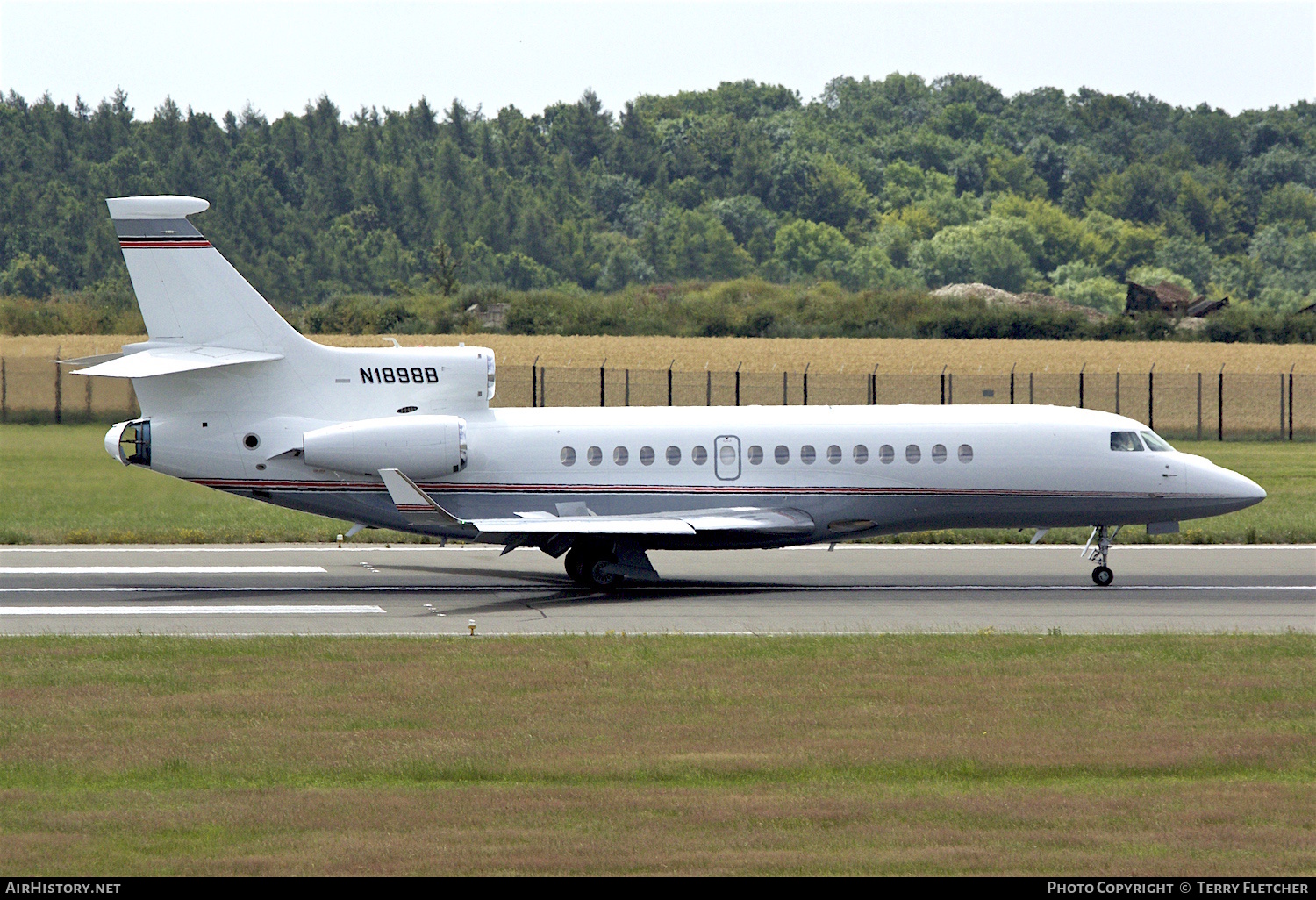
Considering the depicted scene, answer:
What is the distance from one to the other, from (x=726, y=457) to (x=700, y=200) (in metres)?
121

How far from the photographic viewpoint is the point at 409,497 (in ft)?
78.0

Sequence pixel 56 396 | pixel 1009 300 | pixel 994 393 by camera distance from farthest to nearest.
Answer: pixel 1009 300 < pixel 994 393 < pixel 56 396

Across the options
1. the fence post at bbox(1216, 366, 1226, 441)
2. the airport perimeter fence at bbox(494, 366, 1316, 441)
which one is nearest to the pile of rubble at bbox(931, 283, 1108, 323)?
the airport perimeter fence at bbox(494, 366, 1316, 441)

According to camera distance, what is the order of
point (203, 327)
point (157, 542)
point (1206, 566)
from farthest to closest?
1. point (157, 542)
2. point (1206, 566)
3. point (203, 327)

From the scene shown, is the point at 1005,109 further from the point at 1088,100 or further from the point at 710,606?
the point at 710,606

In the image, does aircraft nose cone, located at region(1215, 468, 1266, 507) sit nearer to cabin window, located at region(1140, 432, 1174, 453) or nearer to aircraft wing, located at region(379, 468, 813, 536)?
cabin window, located at region(1140, 432, 1174, 453)

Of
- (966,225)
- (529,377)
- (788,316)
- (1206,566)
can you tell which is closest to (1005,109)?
(966,225)

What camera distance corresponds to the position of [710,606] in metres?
23.3

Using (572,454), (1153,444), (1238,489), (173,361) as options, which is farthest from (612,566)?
(1238,489)

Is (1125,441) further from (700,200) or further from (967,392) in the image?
(700,200)

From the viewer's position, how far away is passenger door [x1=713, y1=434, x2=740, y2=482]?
25.3m

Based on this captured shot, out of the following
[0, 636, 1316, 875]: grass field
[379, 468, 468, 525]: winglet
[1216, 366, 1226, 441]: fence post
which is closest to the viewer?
[0, 636, 1316, 875]: grass field

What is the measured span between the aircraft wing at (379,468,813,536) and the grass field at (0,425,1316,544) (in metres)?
7.14
